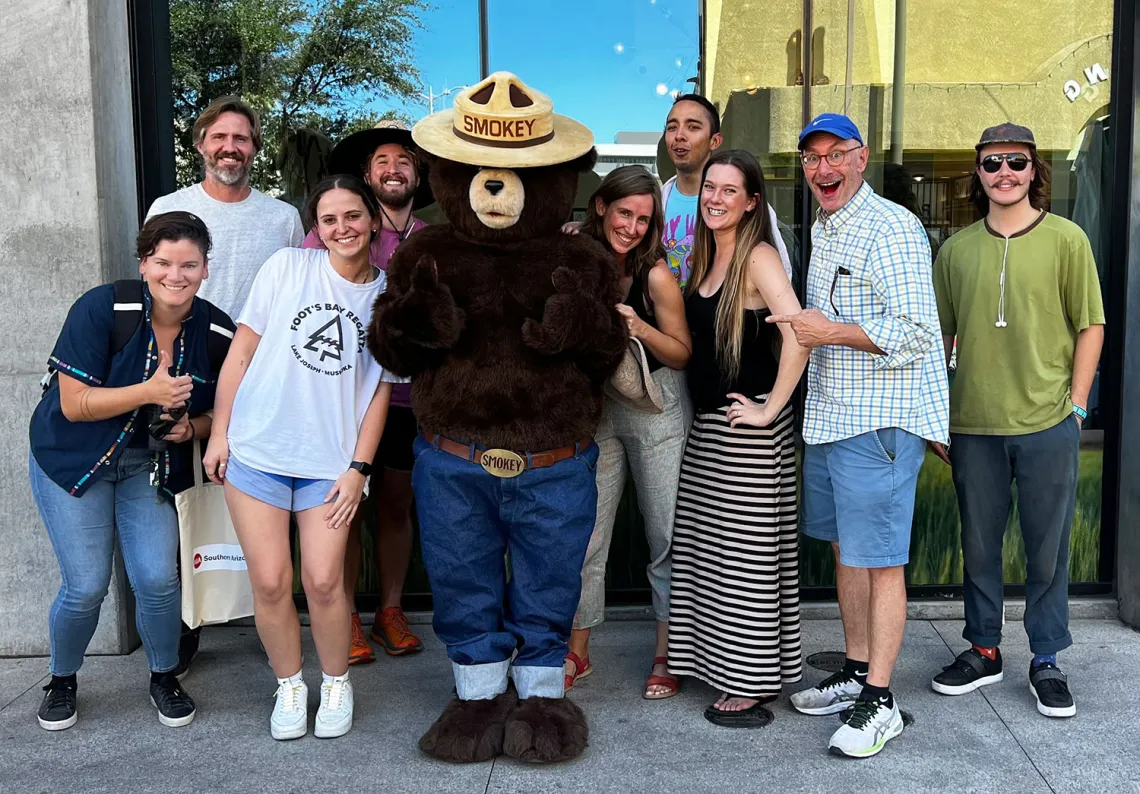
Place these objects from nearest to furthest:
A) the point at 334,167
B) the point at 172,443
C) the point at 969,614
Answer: the point at 172,443 < the point at 969,614 < the point at 334,167

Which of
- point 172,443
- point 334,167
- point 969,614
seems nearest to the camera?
point 172,443

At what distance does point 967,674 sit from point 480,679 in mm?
1857

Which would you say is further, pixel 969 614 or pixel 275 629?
pixel 969 614

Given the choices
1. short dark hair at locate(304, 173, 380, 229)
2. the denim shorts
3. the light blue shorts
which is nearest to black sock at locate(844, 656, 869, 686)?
the light blue shorts

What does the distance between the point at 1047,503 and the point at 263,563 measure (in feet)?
9.09

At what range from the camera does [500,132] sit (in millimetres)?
3215

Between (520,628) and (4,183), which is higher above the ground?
(4,183)

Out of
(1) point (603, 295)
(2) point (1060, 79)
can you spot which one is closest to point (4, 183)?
(1) point (603, 295)

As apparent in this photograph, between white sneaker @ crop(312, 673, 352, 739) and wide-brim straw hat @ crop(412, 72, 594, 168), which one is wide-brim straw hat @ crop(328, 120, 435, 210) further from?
white sneaker @ crop(312, 673, 352, 739)

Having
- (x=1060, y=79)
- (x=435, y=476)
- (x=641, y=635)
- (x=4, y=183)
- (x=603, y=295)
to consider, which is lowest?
(x=641, y=635)

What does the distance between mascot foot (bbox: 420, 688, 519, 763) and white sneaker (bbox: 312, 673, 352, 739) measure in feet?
1.03

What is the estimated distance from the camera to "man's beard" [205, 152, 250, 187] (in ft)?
13.0

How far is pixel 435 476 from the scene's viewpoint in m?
3.33

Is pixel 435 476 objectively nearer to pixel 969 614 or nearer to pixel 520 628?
pixel 520 628
